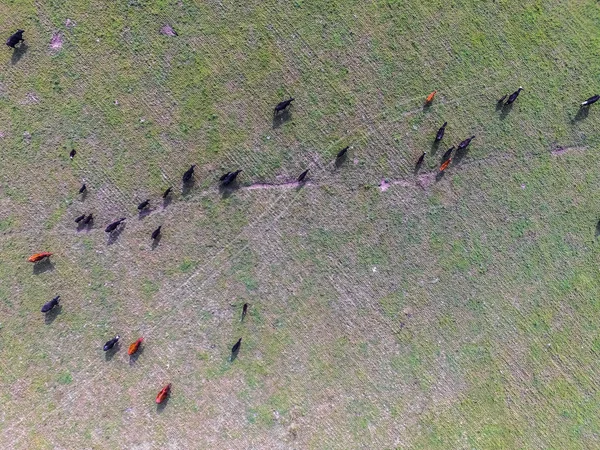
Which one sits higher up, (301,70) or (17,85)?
(17,85)

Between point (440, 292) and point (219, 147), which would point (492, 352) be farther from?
point (219, 147)

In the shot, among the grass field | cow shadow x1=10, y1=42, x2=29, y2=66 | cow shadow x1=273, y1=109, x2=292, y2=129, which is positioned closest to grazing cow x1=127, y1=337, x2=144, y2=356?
the grass field

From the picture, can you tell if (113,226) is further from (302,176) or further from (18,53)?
(18,53)

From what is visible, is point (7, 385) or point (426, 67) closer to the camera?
point (7, 385)

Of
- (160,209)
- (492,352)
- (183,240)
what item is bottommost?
(492,352)

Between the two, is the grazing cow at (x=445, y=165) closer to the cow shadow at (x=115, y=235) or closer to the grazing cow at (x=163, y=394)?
the cow shadow at (x=115, y=235)

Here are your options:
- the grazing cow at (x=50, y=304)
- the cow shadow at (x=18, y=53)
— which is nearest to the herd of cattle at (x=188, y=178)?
the grazing cow at (x=50, y=304)

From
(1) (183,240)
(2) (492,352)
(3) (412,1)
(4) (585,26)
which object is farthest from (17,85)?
(4) (585,26)
